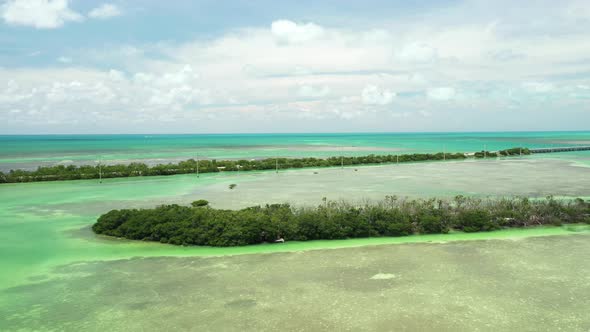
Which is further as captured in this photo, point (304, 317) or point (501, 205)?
point (501, 205)

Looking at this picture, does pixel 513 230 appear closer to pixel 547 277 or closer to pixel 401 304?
pixel 547 277

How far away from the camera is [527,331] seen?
6.77 meters

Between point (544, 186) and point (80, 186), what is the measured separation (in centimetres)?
2808

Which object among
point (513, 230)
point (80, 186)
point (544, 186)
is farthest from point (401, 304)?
point (80, 186)

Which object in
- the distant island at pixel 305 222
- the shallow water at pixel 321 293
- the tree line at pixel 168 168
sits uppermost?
the tree line at pixel 168 168

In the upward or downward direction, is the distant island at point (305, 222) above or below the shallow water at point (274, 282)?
above

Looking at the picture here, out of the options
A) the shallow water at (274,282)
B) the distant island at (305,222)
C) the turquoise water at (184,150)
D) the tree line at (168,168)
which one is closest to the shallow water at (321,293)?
the shallow water at (274,282)

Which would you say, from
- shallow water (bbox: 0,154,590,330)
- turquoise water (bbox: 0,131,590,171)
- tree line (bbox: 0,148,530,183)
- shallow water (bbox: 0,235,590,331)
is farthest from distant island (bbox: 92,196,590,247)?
turquoise water (bbox: 0,131,590,171)

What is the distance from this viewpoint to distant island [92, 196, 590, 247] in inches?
469

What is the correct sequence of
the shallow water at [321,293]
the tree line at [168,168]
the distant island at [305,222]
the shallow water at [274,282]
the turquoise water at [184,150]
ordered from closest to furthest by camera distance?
1. the shallow water at [321,293]
2. the shallow water at [274,282]
3. the distant island at [305,222]
4. the tree line at [168,168]
5. the turquoise water at [184,150]

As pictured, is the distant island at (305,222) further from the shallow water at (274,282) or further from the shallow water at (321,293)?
the shallow water at (321,293)

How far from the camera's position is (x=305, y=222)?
40.7ft

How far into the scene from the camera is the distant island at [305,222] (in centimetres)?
1191

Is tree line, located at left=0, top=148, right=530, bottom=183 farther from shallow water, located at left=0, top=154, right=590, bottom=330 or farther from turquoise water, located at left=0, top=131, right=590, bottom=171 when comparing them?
shallow water, located at left=0, top=154, right=590, bottom=330
